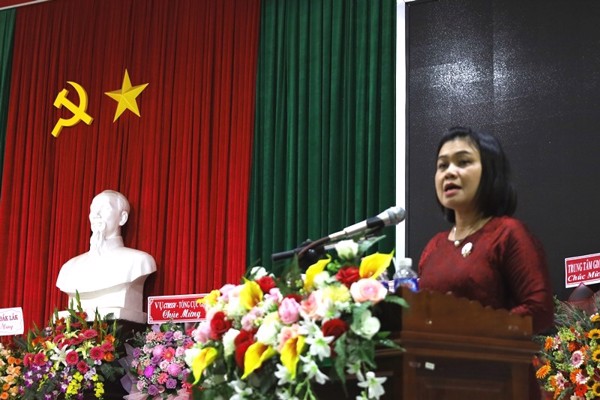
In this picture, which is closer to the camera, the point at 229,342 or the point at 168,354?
the point at 229,342

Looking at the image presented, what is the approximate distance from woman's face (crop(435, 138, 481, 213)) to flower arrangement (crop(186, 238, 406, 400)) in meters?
0.44

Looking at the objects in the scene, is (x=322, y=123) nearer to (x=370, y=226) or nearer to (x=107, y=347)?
(x=107, y=347)

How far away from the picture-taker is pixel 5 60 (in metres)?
7.15

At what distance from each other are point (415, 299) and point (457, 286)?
1.46ft

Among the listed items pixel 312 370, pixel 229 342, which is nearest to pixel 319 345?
pixel 312 370

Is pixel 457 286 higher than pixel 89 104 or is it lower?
lower

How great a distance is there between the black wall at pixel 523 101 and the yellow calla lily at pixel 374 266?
108 inches

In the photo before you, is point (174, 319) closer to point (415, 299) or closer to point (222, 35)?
point (222, 35)

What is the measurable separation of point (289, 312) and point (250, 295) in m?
0.20

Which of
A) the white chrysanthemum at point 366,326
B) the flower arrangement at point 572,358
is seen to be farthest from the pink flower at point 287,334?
the flower arrangement at point 572,358

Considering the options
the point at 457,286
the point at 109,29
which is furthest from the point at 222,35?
the point at 457,286

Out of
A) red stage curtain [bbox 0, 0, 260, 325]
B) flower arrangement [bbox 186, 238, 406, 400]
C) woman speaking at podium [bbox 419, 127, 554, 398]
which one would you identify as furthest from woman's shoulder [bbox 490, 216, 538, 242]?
red stage curtain [bbox 0, 0, 260, 325]

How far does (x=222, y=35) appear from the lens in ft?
20.9

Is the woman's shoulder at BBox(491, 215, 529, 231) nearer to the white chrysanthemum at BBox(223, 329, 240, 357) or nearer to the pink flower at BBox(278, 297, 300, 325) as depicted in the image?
the pink flower at BBox(278, 297, 300, 325)
